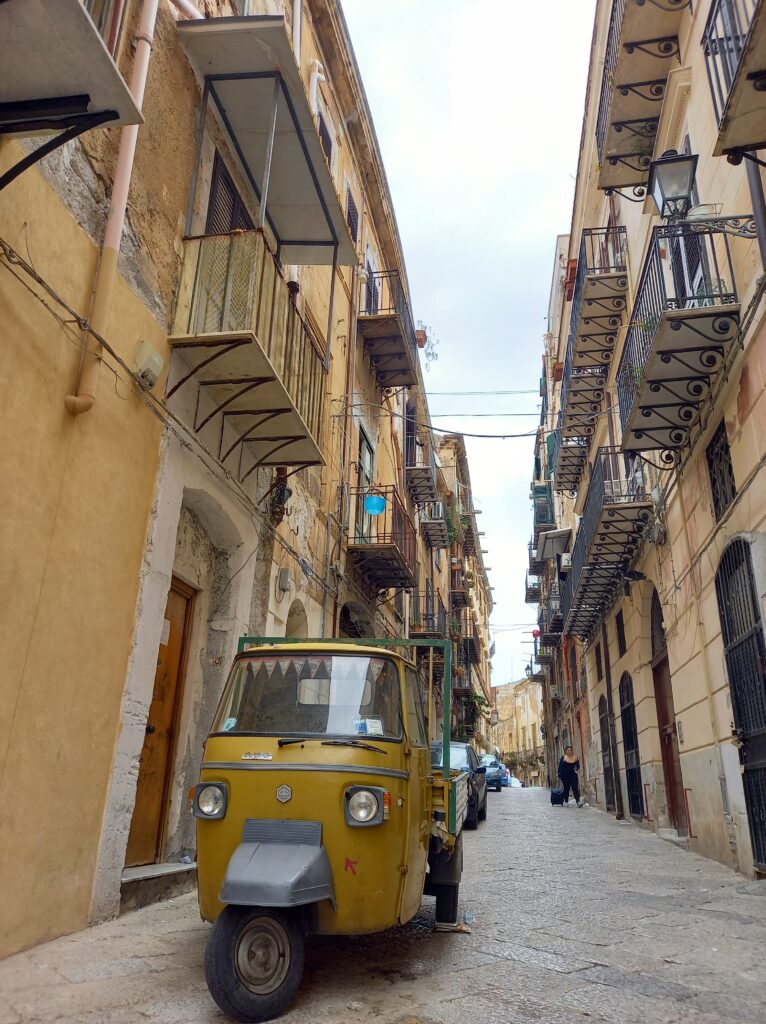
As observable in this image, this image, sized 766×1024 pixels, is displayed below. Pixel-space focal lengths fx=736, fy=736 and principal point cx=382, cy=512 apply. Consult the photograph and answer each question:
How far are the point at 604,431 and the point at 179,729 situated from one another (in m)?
11.8

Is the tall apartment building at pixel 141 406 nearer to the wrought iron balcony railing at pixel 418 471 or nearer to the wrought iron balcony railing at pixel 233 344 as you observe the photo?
Result: the wrought iron balcony railing at pixel 233 344

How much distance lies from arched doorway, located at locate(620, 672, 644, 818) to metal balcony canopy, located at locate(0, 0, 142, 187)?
13.4 metres

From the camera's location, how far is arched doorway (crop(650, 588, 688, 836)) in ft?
39.2

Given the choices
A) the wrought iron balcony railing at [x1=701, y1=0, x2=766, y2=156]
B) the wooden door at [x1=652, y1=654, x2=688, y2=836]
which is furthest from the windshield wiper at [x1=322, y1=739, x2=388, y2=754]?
the wooden door at [x1=652, y1=654, x2=688, y2=836]

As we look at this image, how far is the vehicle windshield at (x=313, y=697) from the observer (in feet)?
13.6

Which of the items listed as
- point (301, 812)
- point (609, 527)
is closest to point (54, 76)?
point (301, 812)

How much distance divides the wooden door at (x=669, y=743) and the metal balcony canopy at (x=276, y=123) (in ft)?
28.0

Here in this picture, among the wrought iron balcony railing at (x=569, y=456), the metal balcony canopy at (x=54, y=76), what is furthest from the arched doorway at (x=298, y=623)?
the wrought iron balcony railing at (x=569, y=456)

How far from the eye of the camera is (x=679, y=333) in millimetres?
7547

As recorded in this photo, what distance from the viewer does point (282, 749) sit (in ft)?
12.9

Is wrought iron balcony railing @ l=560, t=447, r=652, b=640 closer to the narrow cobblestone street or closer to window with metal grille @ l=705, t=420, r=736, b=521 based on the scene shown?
window with metal grille @ l=705, t=420, r=736, b=521

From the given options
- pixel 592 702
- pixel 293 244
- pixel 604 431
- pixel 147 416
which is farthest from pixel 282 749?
pixel 592 702

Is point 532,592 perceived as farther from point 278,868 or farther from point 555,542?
point 278,868

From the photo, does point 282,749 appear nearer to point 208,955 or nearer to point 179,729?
point 208,955
